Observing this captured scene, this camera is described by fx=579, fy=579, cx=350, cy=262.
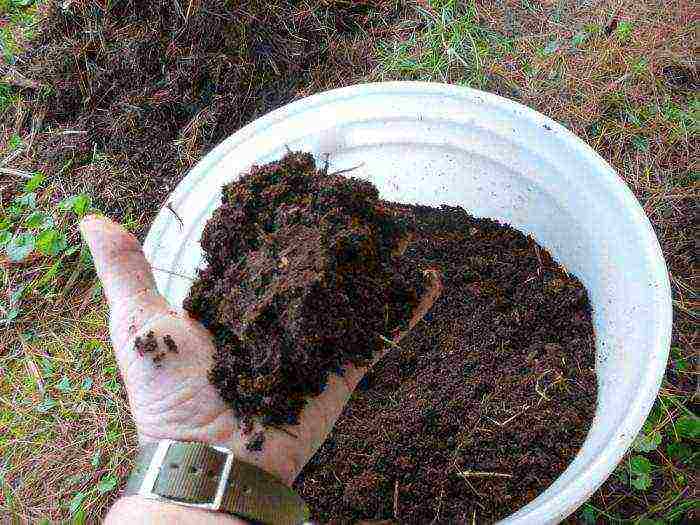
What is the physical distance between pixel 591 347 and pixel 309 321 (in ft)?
2.60

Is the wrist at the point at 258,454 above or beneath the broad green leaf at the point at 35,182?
above

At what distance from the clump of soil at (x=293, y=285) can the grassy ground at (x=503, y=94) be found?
76 cm

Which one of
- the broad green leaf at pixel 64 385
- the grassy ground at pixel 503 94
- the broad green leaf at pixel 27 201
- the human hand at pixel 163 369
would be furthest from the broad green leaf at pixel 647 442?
the broad green leaf at pixel 27 201

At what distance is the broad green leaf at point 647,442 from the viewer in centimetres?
142

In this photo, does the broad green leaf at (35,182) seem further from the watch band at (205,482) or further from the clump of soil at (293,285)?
the watch band at (205,482)

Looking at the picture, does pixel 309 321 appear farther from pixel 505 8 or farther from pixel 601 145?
pixel 505 8

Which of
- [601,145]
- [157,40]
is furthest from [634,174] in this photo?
[157,40]

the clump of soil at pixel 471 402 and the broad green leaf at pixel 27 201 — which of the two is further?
the broad green leaf at pixel 27 201

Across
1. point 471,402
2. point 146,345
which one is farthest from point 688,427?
point 146,345

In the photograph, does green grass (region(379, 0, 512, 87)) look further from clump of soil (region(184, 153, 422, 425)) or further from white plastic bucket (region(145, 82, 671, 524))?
clump of soil (region(184, 153, 422, 425))

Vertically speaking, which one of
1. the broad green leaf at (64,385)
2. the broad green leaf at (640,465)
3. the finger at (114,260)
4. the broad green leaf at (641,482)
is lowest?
the broad green leaf at (64,385)

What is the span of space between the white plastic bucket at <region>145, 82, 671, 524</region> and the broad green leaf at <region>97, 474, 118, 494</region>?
58 centimetres

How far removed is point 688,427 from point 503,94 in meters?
1.22

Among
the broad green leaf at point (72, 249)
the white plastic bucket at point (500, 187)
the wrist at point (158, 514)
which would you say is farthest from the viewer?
the broad green leaf at point (72, 249)
